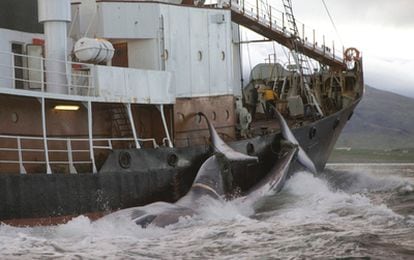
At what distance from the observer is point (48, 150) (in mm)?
19203

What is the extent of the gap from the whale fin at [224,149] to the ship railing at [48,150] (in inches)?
71.9

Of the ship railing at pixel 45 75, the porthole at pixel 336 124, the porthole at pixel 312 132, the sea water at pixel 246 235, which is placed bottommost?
the sea water at pixel 246 235

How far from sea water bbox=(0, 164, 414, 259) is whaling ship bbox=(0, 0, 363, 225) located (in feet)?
3.17

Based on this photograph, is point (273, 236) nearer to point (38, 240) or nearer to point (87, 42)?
point (38, 240)

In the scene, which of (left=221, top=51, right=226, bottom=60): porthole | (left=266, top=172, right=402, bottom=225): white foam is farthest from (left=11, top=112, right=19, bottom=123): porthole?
(left=221, top=51, right=226, bottom=60): porthole

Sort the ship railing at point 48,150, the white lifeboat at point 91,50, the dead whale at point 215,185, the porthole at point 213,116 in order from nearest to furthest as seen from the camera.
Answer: the ship railing at point 48,150 → the dead whale at point 215,185 → the white lifeboat at point 91,50 → the porthole at point 213,116

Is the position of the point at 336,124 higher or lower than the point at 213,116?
lower

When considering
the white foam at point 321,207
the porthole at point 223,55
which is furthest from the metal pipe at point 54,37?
the white foam at point 321,207

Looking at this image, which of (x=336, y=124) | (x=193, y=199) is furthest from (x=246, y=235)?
(x=336, y=124)

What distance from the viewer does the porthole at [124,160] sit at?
1950 centimetres

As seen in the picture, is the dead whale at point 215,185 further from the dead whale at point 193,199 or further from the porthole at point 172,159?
the porthole at point 172,159

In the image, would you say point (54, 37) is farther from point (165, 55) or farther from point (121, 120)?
point (165, 55)

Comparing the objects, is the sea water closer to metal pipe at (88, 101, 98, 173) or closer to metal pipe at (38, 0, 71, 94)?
metal pipe at (88, 101, 98, 173)

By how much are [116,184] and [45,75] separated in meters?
3.11
